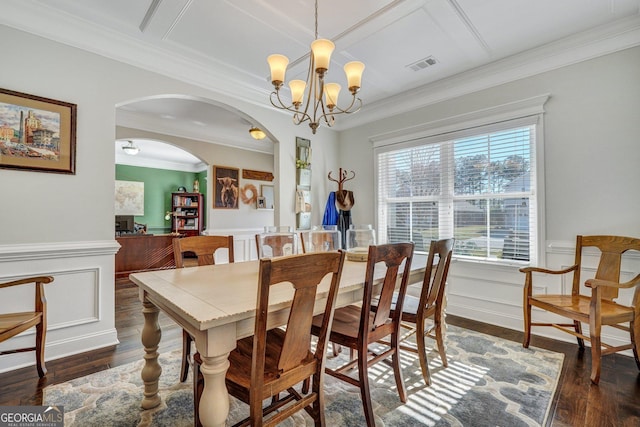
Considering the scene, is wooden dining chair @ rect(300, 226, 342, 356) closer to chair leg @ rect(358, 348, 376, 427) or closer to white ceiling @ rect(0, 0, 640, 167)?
chair leg @ rect(358, 348, 376, 427)

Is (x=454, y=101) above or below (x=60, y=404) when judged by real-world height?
above

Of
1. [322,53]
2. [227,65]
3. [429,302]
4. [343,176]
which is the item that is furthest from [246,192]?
[429,302]

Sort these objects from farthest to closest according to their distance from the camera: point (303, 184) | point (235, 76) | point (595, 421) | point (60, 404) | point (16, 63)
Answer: point (303, 184)
point (235, 76)
point (16, 63)
point (60, 404)
point (595, 421)

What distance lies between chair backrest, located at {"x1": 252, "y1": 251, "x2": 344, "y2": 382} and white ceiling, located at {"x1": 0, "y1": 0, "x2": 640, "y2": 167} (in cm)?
200

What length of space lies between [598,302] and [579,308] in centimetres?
24

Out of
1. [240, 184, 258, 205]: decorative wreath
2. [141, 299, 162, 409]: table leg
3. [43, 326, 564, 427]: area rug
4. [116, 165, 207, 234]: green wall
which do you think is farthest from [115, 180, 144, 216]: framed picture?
[141, 299, 162, 409]: table leg

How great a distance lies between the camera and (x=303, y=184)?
13.4ft

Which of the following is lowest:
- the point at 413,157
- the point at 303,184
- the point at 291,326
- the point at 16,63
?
the point at 291,326

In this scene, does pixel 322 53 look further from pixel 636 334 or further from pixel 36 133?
pixel 636 334

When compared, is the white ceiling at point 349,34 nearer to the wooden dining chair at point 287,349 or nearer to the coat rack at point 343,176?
the coat rack at point 343,176

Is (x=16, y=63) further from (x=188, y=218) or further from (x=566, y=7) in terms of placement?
(x=188, y=218)

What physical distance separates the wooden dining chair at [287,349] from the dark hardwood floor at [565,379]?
56.5 inches

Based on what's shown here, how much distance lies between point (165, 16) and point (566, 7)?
3076 mm

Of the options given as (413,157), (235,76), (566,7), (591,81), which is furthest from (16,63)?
(591,81)
